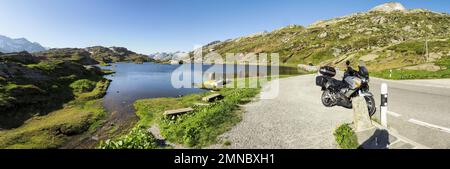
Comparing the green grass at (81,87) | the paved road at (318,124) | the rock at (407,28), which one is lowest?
the green grass at (81,87)

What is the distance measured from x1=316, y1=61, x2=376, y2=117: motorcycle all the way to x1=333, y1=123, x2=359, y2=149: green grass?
2997mm

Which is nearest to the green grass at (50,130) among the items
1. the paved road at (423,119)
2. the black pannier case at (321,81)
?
the black pannier case at (321,81)

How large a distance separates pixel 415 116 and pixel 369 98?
7.09ft

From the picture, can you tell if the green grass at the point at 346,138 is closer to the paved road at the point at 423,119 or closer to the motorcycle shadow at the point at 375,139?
the motorcycle shadow at the point at 375,139

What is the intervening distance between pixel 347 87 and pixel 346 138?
5.12 m

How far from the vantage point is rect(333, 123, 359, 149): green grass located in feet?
27.6

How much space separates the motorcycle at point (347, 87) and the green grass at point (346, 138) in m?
3.00

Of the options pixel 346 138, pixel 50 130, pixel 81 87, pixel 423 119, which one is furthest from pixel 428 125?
pixel 81 87

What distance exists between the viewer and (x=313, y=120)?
1248 centimetres

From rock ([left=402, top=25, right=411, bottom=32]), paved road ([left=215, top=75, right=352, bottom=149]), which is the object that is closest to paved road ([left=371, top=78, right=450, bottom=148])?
paved road ([left=215, top=75, right=352, bottom=149])

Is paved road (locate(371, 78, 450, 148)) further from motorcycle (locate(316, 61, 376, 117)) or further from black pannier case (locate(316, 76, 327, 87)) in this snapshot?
black pannier case (locate(316, 76, 327, 87))

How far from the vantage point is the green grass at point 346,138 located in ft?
27.6
